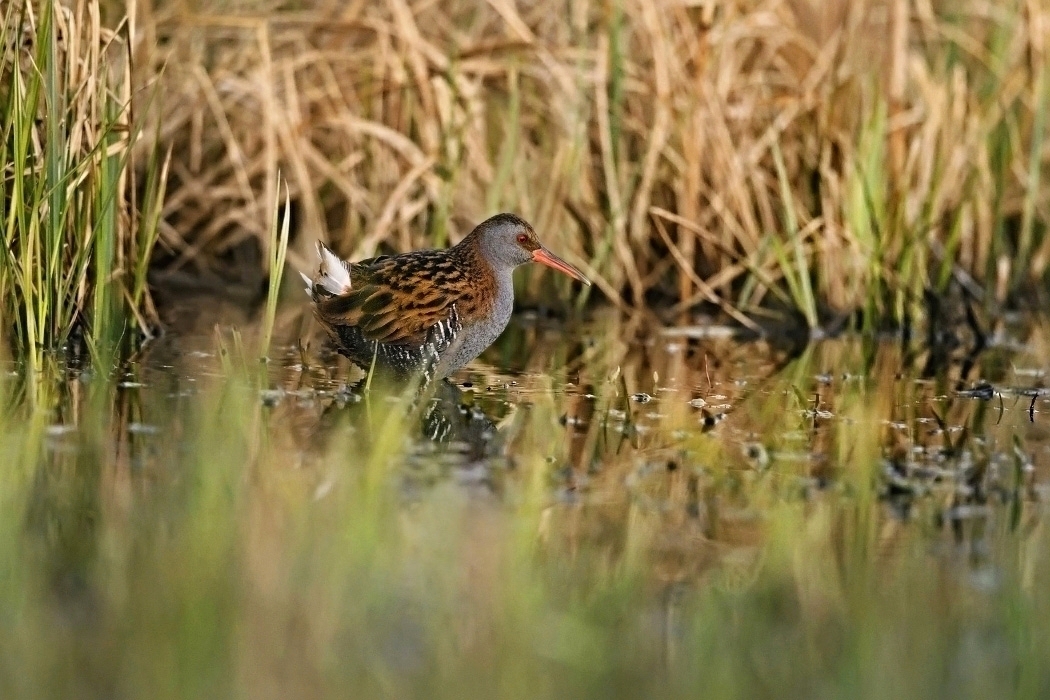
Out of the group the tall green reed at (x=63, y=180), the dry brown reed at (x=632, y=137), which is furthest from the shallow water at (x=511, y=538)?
the dry brown reed at (x=632, y=137)

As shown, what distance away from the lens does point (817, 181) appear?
293 inches

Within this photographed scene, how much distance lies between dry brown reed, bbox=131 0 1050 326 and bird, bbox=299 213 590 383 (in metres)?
1.55

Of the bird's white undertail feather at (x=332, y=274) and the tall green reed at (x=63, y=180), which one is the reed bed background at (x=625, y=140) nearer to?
the tall green reed at (x=63, y=180)

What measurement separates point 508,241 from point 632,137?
2.21 m

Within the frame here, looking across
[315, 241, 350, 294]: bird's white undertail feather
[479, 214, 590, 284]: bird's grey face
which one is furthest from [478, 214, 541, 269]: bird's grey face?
[315, 241, 350, 294]: bird's white undertail feather

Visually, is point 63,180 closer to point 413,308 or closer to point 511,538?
point 413,308

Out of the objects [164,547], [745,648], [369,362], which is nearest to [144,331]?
[369,362]

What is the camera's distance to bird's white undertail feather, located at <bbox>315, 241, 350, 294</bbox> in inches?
217

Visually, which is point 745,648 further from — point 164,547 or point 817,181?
point 817,181

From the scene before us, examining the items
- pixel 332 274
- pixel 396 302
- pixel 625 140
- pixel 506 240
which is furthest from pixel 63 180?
pixel 625 140

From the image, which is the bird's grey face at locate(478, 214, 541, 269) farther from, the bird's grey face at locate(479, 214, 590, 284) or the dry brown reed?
the dry brown reed

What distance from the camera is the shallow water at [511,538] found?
2746 millimetres

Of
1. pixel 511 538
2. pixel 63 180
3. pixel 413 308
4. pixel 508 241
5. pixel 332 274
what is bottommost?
pixel 511 538

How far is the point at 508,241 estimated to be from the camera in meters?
5.85
